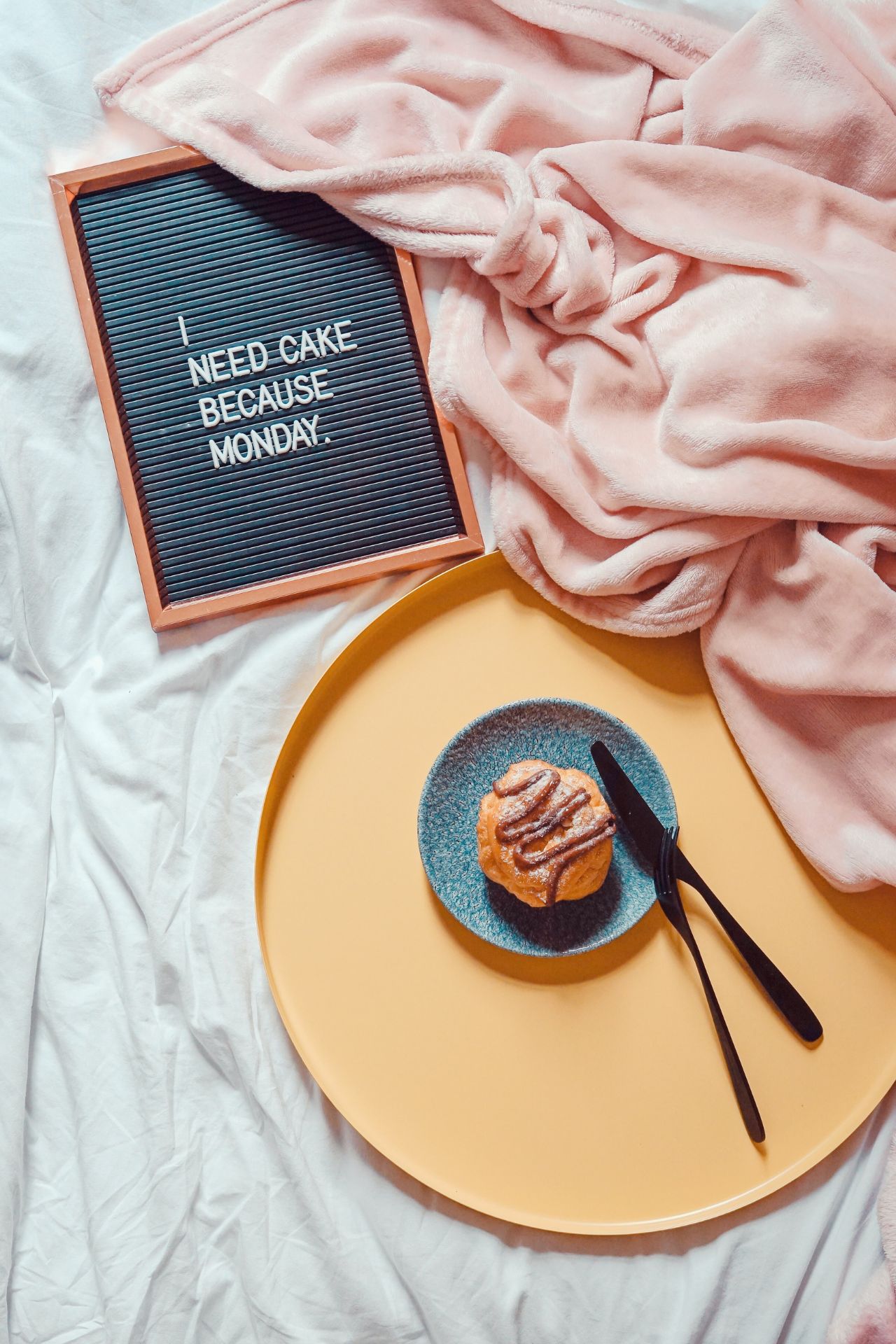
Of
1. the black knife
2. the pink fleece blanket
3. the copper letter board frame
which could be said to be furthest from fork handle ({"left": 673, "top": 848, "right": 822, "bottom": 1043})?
the copper letter board frame

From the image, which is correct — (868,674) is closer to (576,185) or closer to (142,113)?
(576,185)

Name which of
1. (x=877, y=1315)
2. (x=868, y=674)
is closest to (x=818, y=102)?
(x=868, y=674)

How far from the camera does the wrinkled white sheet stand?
944mm

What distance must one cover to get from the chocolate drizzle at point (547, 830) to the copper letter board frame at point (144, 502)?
0.27 meters

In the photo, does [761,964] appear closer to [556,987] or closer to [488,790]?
[556,987]

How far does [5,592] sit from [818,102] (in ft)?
3.11

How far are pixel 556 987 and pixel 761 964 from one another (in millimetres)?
196

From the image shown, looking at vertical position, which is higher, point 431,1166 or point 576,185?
point 576,185

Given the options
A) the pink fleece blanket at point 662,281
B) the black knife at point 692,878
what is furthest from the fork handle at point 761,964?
the pink fleece blanket at point 662,281

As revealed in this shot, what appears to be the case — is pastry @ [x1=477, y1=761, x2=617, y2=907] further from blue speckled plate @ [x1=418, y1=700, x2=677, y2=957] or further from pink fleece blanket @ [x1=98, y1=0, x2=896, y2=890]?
pink fleece blanket @ [x1=98, y1=0, x2=896, y2=890]

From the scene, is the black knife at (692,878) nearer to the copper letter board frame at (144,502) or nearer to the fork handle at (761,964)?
the fork handle at (761,964)

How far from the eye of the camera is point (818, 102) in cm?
87

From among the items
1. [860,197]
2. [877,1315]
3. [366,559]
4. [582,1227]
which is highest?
[860,197]

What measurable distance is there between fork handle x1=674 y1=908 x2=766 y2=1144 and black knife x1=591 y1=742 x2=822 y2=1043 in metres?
0.03
